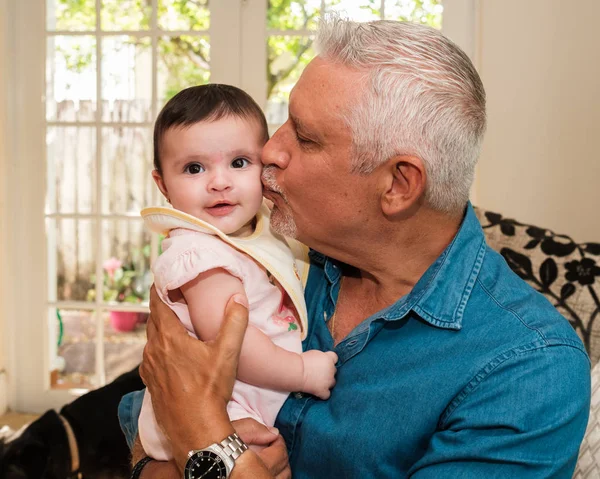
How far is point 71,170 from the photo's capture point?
3.94m

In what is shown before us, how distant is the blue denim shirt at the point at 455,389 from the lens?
3.52 feet

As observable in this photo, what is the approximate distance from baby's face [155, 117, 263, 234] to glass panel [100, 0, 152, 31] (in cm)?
290

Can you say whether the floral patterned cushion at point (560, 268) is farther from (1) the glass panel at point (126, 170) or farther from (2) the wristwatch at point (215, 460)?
(1) the glass panel at point (126, 170)

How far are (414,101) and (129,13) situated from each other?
125 inches

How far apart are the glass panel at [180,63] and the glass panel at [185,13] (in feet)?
0.23

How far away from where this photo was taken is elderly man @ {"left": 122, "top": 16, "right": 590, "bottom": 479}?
3.59 ft

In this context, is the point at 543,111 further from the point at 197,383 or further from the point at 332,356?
the point at 197,383

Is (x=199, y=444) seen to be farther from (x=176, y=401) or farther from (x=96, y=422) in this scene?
(x=96, y=422)

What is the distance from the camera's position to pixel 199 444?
120cm

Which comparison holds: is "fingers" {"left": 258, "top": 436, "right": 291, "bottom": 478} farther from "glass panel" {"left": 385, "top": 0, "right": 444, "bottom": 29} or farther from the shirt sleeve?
"glass panel" {"left": 385, "top": 0, "right": 444, "bottom": 29}

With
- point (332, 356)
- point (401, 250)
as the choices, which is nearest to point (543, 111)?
point (401, 250)

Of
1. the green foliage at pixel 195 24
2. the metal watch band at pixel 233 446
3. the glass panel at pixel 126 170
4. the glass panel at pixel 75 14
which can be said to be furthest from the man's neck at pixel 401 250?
the glass panel at pixel 75 14

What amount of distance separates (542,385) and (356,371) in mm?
344

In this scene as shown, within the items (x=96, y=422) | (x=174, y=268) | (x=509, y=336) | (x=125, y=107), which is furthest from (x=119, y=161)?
(x=509, y=336)
